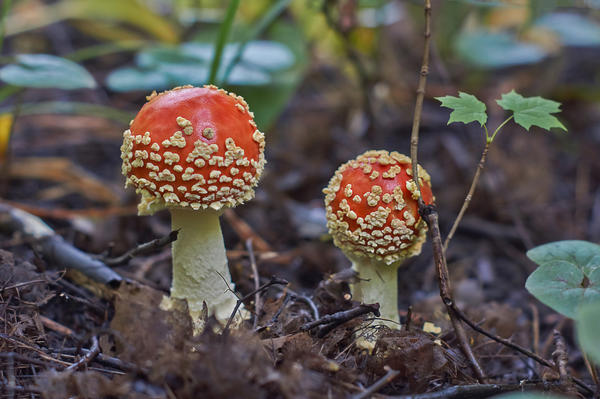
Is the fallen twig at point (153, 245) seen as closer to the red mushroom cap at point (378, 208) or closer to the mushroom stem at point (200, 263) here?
the mushroom stem at point (200, 263)

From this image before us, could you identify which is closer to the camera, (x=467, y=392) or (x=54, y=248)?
(x=467, y=392)

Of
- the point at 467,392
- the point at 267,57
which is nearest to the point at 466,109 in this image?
the point at 467,392

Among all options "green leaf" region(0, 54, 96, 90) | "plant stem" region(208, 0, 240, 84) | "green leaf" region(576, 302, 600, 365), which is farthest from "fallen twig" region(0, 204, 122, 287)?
"green leaf" region(576, 302, 600, 365)

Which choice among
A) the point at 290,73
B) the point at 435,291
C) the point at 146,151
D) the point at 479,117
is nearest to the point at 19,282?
the point at 146,151

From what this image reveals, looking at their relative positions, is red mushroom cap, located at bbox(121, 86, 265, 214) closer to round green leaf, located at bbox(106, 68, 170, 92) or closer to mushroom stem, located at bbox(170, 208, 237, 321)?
mushroom stem, located at bbox(170, 208, 237, 321)

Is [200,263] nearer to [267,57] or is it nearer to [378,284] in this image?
[378,284]

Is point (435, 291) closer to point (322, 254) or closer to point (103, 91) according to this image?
point (322, 254)

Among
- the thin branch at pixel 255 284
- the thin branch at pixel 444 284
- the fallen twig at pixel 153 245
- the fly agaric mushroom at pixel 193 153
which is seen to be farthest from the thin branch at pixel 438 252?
the fallen twig at pixel 153 245
